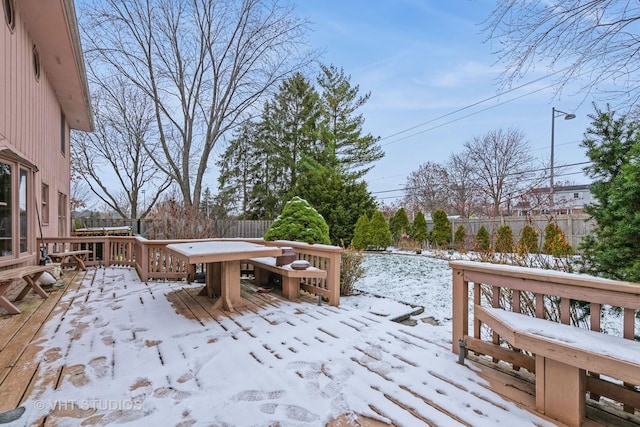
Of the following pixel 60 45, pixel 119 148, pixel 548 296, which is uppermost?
pixel 119 148

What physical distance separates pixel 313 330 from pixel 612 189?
2831 millimetres

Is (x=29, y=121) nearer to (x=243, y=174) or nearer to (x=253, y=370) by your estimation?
(x=253, y=370)

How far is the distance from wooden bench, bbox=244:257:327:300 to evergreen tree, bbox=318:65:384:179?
1221cm

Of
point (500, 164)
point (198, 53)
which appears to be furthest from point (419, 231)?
point (198, 53)

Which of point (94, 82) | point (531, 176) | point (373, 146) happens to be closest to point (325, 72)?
point (373, 146)

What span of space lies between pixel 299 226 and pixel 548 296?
4083mm

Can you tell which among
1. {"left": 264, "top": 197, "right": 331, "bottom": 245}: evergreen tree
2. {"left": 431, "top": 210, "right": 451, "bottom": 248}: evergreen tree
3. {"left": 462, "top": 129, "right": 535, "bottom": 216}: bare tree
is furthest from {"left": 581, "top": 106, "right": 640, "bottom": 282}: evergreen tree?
{"left": 462, "top": 129, "right": 535, "bottom": 216}: bare tree

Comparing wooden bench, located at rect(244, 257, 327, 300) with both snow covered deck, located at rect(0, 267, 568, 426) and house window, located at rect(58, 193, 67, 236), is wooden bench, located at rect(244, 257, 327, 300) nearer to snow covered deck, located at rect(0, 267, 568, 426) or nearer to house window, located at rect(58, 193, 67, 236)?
snow covered deck, located at rect(0, 267, 568, 426)

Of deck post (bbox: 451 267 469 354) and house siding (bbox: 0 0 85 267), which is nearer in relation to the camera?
deck post (bbox: 451 267 469 354)

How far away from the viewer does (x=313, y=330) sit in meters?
3.19

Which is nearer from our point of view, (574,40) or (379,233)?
(574,40)

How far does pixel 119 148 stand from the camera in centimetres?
1645

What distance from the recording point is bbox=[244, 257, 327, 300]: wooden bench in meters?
4.07

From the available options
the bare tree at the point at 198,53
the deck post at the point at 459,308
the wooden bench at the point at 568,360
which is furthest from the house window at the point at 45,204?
the wooden bench at the point at 568,360
